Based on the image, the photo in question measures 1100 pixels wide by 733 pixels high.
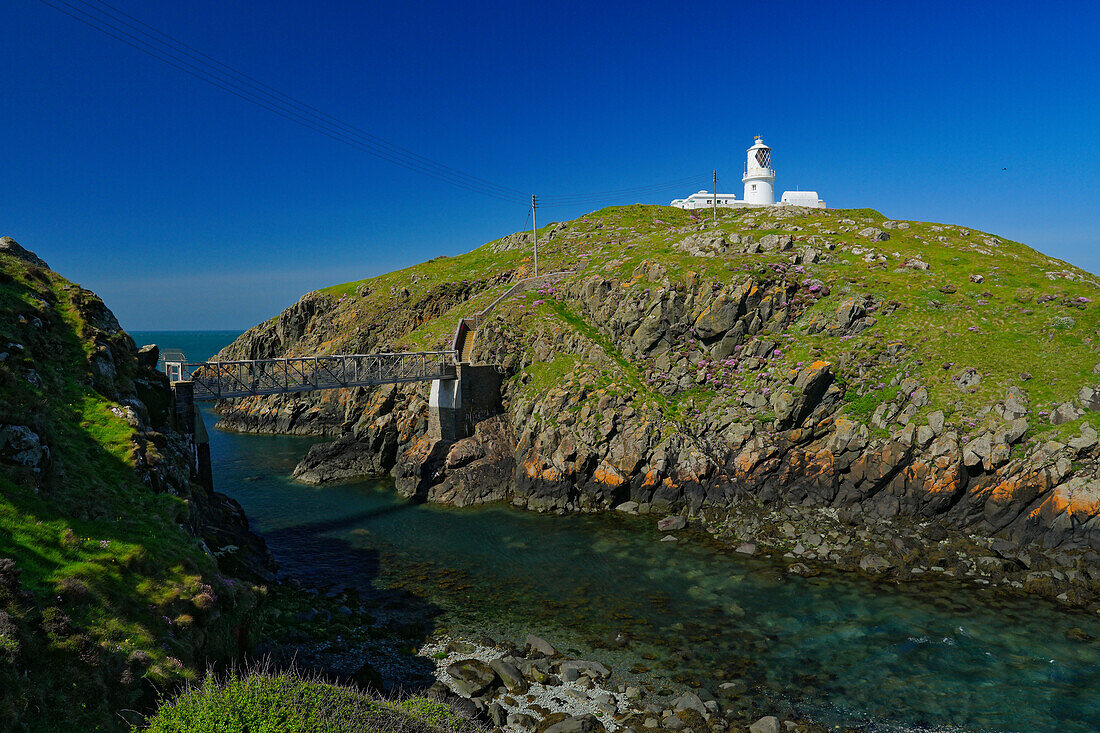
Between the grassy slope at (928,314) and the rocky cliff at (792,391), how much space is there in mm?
215

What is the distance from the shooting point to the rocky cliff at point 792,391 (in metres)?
39.7

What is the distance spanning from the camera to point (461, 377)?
193 feet

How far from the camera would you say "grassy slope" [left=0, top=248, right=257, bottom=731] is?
1420 cm

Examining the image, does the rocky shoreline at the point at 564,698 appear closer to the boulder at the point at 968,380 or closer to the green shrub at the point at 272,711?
the green shrub at the point at 272,711

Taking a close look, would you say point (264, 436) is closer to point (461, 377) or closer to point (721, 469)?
point (461, 377)

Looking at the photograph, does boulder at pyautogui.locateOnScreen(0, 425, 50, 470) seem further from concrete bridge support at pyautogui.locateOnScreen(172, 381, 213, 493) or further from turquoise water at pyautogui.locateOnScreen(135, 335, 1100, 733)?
turquoise water at pyautogui.locateOnScreen(135, 335, 1100, 733)

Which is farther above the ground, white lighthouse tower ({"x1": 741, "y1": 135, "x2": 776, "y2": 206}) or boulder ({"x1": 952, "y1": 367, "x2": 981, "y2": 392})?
white lighthouse tower ({"x1": 741, "y1": 135, "x2": 776, "y2": 206})

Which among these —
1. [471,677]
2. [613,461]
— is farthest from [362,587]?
[613,461]

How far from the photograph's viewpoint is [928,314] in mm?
51875

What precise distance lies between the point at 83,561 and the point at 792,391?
4649 centimetres

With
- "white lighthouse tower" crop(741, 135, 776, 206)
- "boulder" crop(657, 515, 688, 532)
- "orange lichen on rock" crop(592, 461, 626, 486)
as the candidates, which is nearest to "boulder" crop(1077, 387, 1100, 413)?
"boulder" crop(657, 515, 688, 532)

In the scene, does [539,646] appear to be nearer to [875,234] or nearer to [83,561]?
[83,561]

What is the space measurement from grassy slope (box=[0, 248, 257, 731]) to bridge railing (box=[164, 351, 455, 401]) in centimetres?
1136

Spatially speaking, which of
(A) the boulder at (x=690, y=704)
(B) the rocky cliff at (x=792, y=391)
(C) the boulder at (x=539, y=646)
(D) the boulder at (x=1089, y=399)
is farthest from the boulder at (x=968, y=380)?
(C) the boulder at (x=539, y=646)
